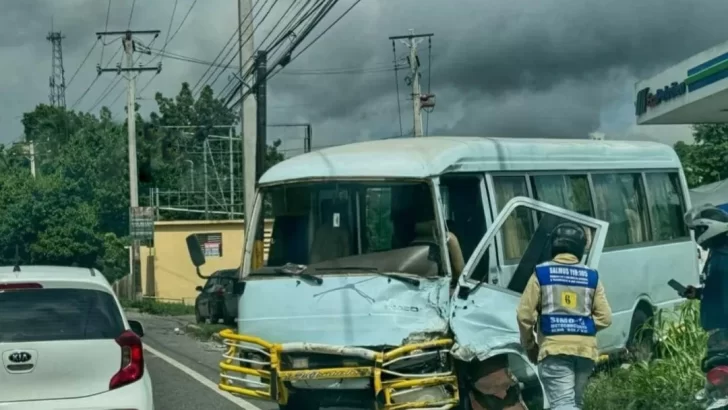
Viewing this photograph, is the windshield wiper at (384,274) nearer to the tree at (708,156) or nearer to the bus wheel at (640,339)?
the bus wheel at (640,339)

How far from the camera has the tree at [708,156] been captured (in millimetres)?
32625

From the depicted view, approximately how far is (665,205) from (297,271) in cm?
574

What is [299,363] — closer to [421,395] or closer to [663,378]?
[421,395]

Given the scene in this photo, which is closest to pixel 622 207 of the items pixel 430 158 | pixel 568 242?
pixel 430 158

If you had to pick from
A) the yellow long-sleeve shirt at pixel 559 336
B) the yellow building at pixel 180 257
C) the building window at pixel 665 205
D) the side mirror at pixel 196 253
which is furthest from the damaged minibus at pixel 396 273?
the yellow building at pixel 180 257

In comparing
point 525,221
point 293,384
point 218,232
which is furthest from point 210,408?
point 218,232

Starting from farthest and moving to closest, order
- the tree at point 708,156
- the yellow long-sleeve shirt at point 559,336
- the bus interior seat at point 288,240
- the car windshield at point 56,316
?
the tree at point 708,156
the bus interior seat at point 288,240
the car windshield at point 56,316
the yellow long-sleeve shirt at point 559,336

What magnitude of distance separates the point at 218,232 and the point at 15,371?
38739 mm

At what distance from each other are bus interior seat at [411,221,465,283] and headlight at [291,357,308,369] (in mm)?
1360

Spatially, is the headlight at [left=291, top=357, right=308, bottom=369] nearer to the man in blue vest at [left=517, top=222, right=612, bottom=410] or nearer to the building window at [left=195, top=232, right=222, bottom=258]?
the man in blue vest at [left=517, top=222, right=612, bottom=410]

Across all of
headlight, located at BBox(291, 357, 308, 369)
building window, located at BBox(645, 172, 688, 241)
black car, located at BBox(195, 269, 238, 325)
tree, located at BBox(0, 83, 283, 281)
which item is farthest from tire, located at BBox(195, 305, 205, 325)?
headlight, located at BBox(291, 357, 308, 369)

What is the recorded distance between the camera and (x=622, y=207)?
1255 centimetres

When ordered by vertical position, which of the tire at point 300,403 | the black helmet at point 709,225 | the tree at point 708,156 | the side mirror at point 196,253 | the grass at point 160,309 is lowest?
the grass at point 160,309

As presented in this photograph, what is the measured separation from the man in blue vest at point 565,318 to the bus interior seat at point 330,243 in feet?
8.24
